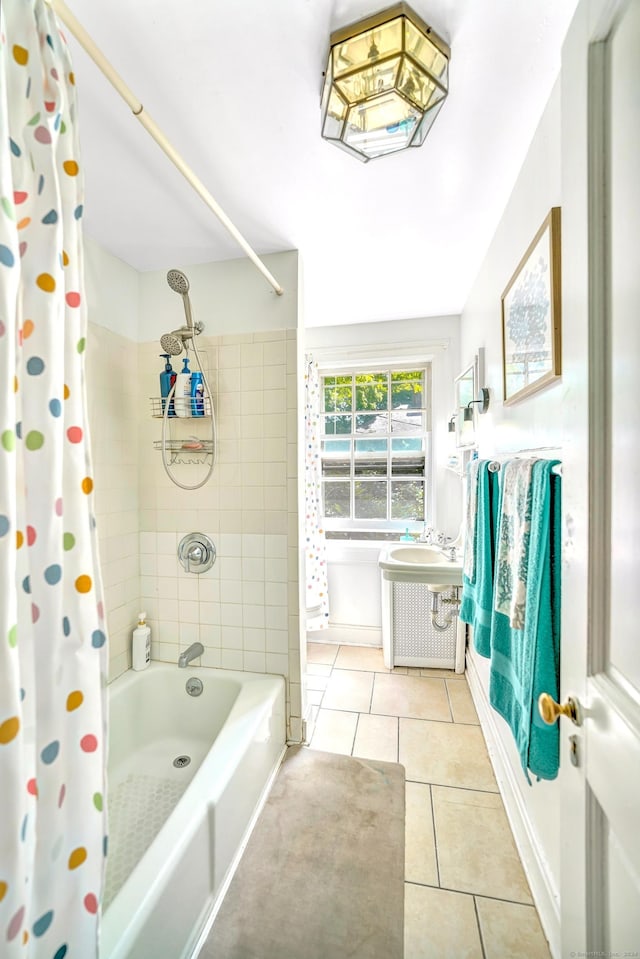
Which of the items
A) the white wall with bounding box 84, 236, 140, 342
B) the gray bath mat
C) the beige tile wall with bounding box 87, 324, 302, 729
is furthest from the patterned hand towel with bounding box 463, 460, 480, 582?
the white wall with bounding box 84, 236, 140, 342

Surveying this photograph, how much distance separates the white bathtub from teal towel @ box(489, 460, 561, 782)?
91 cm

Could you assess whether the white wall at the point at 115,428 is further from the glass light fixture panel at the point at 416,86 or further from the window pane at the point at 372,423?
the window pane at the point at 372,423

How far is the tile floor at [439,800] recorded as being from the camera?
1123 millimetres

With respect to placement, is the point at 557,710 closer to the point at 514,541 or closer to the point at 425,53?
the point at 514,541

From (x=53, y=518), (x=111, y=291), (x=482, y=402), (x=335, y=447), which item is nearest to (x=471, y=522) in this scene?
(x=482, y=402)

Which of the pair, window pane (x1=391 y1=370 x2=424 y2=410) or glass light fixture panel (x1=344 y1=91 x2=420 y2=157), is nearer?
glass light fixture panel (x1=344 y1=91 x2=420 y2=157)

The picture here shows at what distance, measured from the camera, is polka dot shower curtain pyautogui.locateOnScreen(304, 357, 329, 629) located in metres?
2.53

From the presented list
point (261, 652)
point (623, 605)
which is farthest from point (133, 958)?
point (623, 605)

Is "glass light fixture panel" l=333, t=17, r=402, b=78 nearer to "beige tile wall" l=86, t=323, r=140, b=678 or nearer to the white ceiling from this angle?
the white ceiling

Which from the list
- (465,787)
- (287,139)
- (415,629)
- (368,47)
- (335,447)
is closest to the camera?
(368,47)

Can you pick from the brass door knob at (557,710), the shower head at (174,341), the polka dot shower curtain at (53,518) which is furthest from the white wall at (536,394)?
the shower head at (174,341)

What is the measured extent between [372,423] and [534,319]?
5.90ft

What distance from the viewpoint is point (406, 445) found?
2906 mm

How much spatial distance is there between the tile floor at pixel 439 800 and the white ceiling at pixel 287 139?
238cm
